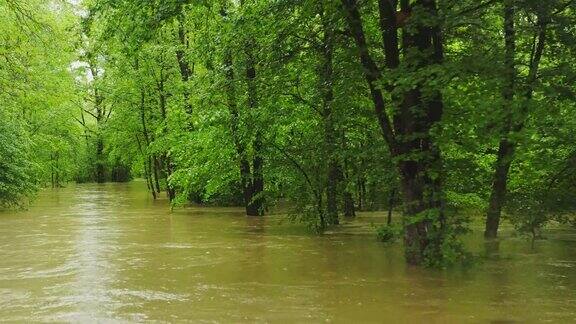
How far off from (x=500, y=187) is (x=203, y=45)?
810 centimetres

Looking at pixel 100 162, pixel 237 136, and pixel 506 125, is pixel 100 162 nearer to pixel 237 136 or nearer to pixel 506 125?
pixel 237 136

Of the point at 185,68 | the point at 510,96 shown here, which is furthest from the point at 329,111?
the point at 185,68

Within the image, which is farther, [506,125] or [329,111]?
[329,111]

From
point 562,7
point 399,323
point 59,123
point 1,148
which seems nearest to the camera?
point 399,323

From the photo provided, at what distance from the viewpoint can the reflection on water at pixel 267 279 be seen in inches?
307

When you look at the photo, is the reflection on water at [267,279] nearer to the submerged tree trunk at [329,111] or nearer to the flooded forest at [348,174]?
the flooded forest at [348,174]

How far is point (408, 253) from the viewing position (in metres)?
10.7

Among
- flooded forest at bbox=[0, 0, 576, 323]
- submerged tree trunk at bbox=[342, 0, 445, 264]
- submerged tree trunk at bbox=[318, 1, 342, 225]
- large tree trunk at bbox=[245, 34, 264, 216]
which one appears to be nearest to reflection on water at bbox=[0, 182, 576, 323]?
flooded forest at bbox=[0, 0, 576, 323]

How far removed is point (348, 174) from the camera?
1638cm

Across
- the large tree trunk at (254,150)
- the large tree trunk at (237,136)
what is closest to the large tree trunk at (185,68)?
the large tree trunk at (237,136)

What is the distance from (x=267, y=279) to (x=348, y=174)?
681 cm

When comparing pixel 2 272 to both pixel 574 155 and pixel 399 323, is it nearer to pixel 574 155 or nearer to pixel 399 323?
pixel 399 323

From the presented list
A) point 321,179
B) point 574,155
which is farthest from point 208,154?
point 574,155

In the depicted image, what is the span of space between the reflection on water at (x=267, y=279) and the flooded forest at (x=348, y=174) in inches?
2.4
